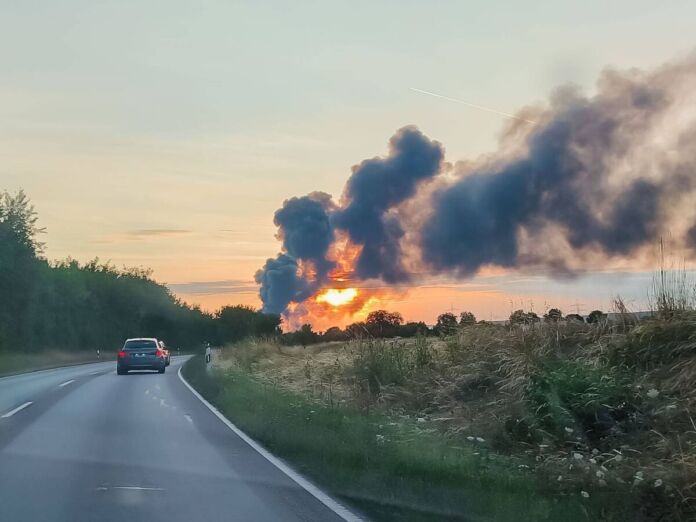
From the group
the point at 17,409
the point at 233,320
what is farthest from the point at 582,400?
the point at 233,320

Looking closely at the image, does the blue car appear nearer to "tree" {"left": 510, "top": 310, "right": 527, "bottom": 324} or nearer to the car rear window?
the car rear window

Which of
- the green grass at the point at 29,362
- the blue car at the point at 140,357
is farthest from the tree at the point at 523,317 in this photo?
the green grass at the point at 29,362

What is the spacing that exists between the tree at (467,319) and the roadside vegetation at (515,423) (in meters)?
0.10

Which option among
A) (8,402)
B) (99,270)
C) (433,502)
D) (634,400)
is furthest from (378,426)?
(99,270)

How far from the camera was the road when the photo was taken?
874 cm

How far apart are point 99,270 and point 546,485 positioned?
120739 mm

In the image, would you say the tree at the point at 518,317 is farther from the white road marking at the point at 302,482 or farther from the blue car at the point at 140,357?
the blue car at the point at 140,357

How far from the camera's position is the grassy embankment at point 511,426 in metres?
8.42

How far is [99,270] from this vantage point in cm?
12344

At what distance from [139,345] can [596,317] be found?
29.3m

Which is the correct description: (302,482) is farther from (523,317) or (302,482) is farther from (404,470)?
(523,317)

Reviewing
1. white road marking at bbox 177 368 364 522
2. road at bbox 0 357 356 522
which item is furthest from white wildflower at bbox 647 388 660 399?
road at bbox 0 357 356 522

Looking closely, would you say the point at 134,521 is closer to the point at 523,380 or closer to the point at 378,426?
the point at 378,426

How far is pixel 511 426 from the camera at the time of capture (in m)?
12.8
